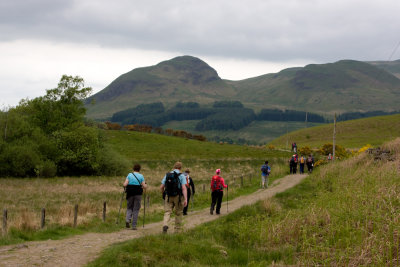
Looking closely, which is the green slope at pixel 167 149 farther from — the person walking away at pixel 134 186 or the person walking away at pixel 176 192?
the person walking away at pixel 176 192

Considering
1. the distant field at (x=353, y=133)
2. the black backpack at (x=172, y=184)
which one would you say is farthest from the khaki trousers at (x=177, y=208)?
the distant field at (x=353, y=133)

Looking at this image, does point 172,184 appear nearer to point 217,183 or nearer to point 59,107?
point 217,183

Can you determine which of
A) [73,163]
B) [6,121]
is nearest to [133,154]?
[73,163]

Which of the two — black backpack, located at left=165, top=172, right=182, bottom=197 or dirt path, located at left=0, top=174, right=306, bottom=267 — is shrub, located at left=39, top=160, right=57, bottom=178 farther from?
black backpack, located at left=165, top=172, right=182, bottom=197

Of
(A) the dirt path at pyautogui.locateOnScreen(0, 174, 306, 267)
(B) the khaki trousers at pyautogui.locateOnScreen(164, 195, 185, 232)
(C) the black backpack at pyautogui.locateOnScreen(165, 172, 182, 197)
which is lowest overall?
(A) the dirt path at pyautogui.locateOnScreen(0, 174, 306, 267)

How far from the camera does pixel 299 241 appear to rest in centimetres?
1274

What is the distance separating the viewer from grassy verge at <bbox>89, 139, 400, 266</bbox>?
10.3 meters

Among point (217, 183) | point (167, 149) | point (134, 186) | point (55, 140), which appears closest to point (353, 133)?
point (167, 149)

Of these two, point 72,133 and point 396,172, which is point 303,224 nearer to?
point 396,172

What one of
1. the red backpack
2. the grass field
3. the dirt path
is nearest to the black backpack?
the dirt path

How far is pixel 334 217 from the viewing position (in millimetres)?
13227

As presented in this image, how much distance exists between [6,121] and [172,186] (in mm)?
42972

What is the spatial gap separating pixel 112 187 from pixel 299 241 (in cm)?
2879

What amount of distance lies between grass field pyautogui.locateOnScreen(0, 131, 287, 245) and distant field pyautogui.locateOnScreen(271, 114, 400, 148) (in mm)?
36362
